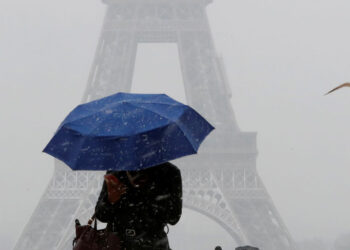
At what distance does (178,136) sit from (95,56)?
32268 millimetres

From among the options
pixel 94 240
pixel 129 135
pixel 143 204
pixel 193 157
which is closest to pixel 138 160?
pixel 129 135

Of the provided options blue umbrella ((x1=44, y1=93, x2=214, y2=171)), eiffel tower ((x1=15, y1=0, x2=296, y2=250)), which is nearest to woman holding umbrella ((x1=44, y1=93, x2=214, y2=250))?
blue umbrella ((x1=44, y1=93, x2=214, y2=171))

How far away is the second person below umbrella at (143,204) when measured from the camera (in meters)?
3.37

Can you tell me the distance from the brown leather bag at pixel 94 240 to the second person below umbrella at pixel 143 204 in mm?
161

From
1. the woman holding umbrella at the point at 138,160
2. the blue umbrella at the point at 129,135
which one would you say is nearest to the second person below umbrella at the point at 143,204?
the woman holding umbrella at the point at 138,160

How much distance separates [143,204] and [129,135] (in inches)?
17.3

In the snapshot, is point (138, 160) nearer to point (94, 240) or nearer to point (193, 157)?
point (94, 240)

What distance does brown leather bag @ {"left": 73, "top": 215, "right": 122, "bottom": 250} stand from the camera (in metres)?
3.22

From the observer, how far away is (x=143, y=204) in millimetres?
3416

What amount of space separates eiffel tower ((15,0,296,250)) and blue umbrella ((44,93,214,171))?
24.5 m

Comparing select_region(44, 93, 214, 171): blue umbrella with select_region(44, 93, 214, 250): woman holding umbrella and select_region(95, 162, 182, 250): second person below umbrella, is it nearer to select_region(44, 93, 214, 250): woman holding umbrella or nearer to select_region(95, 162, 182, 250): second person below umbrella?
select_region(44, 93, 214, 250): woman holding umbrella

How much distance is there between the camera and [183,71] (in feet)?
115

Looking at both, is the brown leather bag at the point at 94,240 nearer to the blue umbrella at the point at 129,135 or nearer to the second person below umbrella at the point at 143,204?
the second person below umbrella at the point at 143,204

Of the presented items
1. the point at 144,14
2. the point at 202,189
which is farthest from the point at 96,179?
the point at 144,14
